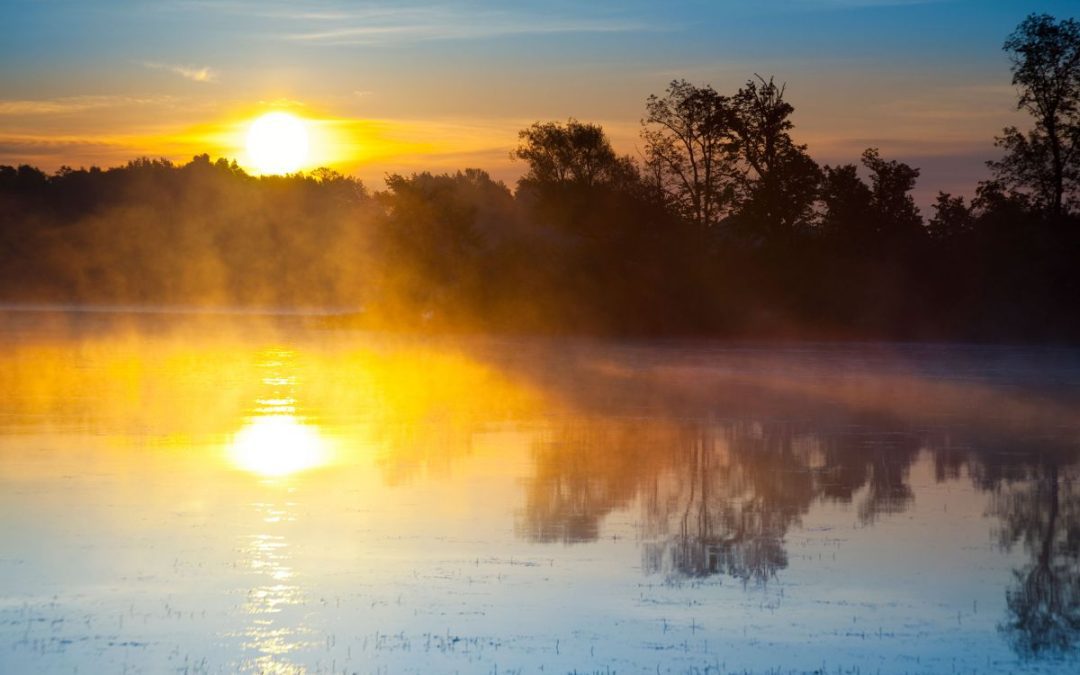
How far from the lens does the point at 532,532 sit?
11.5 meters

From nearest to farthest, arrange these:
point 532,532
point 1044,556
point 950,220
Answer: point 1044,556
point 532,532
point 950,220

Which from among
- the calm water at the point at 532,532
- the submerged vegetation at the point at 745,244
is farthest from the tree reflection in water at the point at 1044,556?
the submerged vegetation at the point at 745,244

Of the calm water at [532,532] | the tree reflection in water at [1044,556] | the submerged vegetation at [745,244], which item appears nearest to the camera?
the calm water at [532,532]

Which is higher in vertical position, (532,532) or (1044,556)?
(532,532)

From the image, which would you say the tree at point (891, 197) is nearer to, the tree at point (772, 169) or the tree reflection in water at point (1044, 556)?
the tree at point (772, 169)

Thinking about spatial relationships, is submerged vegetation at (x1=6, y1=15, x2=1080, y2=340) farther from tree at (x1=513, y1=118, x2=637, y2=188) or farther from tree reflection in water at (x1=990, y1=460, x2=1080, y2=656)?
tree reflection in water at (x1=990, y1=460, x2=1080, y2=656)

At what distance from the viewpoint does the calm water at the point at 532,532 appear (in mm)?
8164

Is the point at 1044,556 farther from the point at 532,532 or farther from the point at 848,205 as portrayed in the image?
the point at 848,205

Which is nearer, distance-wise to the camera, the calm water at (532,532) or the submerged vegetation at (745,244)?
the calm water at (532,532)

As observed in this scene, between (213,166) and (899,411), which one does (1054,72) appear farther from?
(213,166)

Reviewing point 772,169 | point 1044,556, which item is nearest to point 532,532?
point 1044,556

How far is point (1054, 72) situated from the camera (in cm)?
5088

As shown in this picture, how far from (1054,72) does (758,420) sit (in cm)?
3542

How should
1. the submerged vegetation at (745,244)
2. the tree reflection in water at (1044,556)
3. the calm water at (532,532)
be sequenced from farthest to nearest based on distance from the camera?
1. the submerged vegetation at (745,244)
2. the tree reflection in water at (1044,556)
3. the calm water at (532,532)
